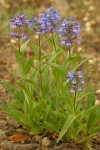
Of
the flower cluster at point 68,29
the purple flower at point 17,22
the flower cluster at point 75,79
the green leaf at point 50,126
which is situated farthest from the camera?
the green leaf at point 50,126

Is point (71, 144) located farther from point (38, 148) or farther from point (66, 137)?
point (38, 148)

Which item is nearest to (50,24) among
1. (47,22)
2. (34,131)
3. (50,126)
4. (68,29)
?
(47,22)

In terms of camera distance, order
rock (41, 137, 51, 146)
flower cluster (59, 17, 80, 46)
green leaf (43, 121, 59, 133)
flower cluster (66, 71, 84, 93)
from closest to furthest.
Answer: flower cluster (66, 71, 84, 93)
flower cluster (59, 17, 80, 46)
green leaf (43, 121, 59, 133)
rock (41, 137, 51, 146)

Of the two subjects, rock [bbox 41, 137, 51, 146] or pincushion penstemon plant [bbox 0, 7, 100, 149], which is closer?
pincushion penstemon plant [bbox 0, 7, 100, 149]

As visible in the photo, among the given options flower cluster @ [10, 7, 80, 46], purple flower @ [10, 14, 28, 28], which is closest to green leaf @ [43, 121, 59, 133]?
flower cluster @ [10, 7, 80, 46]

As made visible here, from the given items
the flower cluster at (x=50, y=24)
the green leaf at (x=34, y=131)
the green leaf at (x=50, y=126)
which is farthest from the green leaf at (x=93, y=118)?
the flower cluster at (x=50, y=24)

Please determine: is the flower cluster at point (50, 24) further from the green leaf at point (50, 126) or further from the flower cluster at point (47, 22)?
the green leaf at point (50, 126)

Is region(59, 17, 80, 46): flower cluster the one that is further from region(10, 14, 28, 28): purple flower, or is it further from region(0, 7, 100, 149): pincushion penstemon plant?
region(10, 14, 28, 28): purple flower

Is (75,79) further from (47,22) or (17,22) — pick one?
(17,22)
